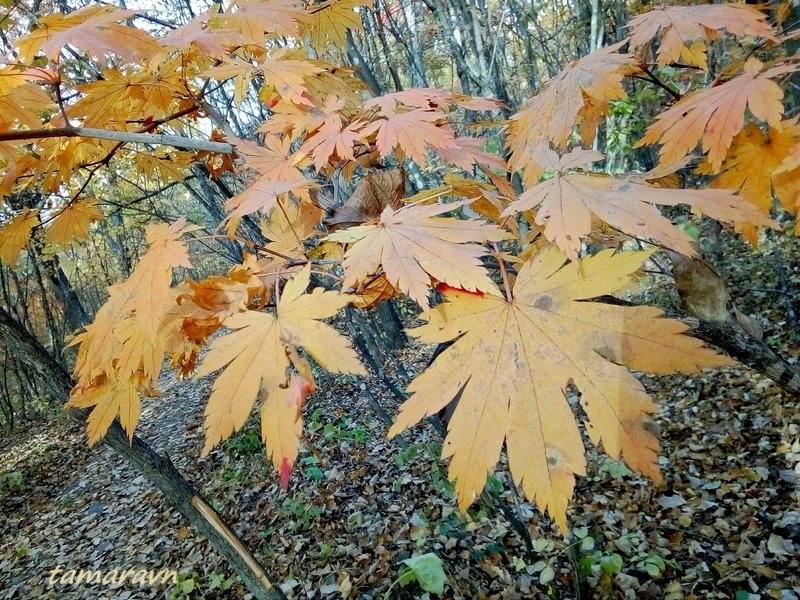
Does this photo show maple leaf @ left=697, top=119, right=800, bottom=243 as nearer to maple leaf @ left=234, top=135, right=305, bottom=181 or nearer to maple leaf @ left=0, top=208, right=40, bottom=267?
maple leaf @ left=234, top=135, right=305, bottom=181

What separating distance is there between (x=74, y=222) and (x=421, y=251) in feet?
5.27

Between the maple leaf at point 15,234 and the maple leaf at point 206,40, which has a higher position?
the maple leaf at point 206,40

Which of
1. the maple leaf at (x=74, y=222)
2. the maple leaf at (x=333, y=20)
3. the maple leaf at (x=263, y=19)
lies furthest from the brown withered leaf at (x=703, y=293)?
the maple leaf at (x=74, y=222)

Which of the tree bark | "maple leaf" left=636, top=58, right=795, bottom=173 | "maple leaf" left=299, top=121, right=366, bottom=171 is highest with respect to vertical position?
"maple leaf" left=299, top=121, right=366, bottom=171

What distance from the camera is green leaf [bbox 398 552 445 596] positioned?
8.97 ft

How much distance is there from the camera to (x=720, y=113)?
0.99m

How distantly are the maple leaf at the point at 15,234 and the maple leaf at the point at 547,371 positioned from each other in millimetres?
1587

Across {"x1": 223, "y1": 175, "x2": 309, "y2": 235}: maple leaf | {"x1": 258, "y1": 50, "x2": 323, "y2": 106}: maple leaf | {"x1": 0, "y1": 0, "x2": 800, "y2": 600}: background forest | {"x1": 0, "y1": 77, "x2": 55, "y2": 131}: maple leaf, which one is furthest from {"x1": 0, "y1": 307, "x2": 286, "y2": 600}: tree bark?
{"x1": 258, "y1": 50, "x2": 323, "y2": 106}: maple leaf

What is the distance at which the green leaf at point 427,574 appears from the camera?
8.97 ft

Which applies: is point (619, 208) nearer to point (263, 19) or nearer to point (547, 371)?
point (547, 371)

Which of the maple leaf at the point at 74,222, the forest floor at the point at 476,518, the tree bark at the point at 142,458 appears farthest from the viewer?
the forest floor at the point at 476,518

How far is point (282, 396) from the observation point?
0.67 m

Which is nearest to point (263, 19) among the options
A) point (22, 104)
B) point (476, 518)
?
point (22, 104)

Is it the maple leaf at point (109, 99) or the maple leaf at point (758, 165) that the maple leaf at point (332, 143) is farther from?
the maple leaf at point (758, 165)
